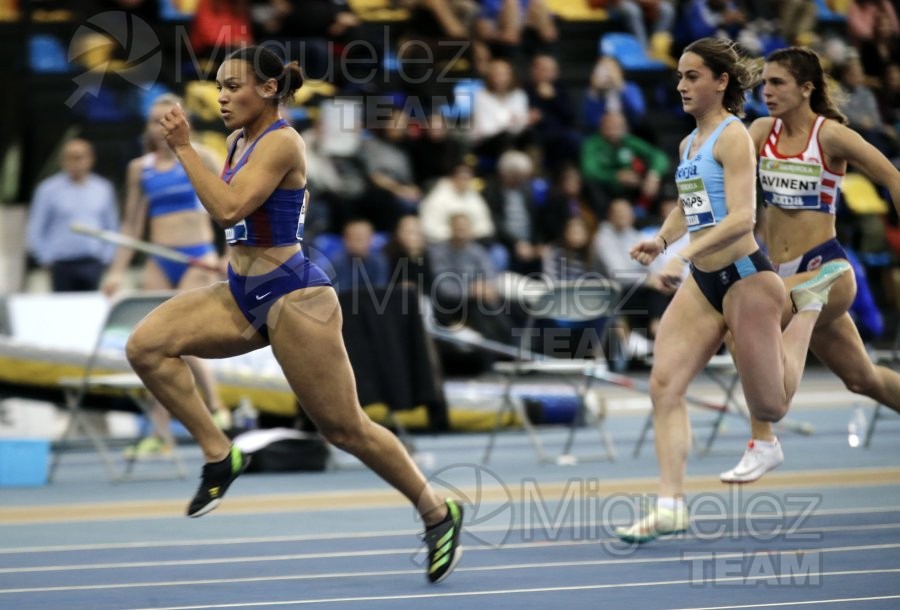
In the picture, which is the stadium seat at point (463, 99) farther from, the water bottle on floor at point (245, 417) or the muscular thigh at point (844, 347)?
the muscular thigh at point (844, 347)

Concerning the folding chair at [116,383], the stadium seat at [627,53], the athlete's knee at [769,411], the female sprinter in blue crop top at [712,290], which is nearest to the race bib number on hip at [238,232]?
the female sprinter in blue crop top at [712,290]

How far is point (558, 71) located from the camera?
18.1m

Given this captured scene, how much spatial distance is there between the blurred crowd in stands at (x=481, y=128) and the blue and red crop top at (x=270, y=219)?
7077 millimetres

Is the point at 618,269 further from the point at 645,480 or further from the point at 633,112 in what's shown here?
the point at 645,480

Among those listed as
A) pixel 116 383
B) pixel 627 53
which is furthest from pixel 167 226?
pixel 627 53

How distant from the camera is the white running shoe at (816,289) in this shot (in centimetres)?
702

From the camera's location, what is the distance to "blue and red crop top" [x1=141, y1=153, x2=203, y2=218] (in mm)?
10656

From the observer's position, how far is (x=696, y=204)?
670 centimetres

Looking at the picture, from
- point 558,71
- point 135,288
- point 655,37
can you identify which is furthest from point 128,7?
point 655,37

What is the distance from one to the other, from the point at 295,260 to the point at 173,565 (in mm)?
1601

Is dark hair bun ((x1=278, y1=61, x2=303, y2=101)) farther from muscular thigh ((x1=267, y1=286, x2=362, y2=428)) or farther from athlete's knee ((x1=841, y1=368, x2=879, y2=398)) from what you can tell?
athlete's knee ((x1=841, y1=368, x2=879, y2=398))

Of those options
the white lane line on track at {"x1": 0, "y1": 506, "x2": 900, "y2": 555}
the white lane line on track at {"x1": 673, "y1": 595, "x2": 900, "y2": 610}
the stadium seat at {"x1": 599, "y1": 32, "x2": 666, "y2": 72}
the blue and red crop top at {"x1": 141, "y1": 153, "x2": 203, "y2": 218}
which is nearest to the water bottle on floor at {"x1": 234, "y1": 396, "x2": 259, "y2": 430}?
the blue and red crop top at {"x1": 141, "y1": 153, "x2": 203, "y2": 218}

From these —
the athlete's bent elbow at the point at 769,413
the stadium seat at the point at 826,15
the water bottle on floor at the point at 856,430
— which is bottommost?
the water bottle on floor at the point at 856,430

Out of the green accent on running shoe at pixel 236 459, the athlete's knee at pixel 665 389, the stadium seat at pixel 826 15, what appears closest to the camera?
the green accent on running shoe at pixel 236 459
